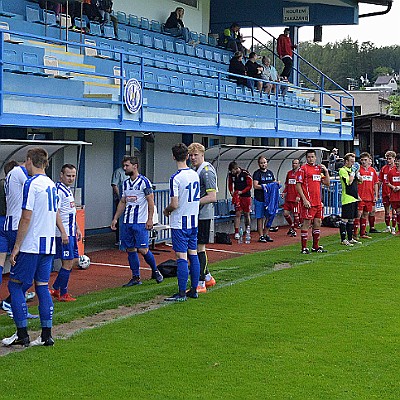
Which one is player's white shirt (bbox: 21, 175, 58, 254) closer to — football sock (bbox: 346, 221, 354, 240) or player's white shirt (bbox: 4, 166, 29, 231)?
player's white shirt (bbox: 4, 166, 29, 231)

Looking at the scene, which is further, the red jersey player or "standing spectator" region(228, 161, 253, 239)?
the red jersey player

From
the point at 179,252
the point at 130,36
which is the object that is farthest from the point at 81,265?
the point at 130,36

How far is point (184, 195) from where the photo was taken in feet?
34.6

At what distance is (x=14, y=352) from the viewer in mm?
7930

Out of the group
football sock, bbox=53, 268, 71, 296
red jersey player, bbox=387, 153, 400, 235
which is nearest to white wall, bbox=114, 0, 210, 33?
red jersey player, bbox=387, 153, 400, 235

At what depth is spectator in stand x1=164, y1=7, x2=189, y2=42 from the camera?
2391cm

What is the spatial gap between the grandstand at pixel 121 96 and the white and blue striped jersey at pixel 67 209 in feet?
5.38

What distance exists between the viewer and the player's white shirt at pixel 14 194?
31.0 feet

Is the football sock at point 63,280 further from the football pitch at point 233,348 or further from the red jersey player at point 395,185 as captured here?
the red jersey player at point 395,185

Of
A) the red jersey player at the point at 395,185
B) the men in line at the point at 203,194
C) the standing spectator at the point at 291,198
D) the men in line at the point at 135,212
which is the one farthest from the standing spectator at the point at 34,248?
the standing spectator at the point at 291,198

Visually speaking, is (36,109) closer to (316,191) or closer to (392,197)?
(316,191)

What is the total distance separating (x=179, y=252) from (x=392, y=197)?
404 inches

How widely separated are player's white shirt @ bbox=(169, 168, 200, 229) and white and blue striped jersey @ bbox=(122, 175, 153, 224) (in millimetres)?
1523

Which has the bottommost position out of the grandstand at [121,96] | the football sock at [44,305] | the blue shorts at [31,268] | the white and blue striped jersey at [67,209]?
the football sock at [44,305]
